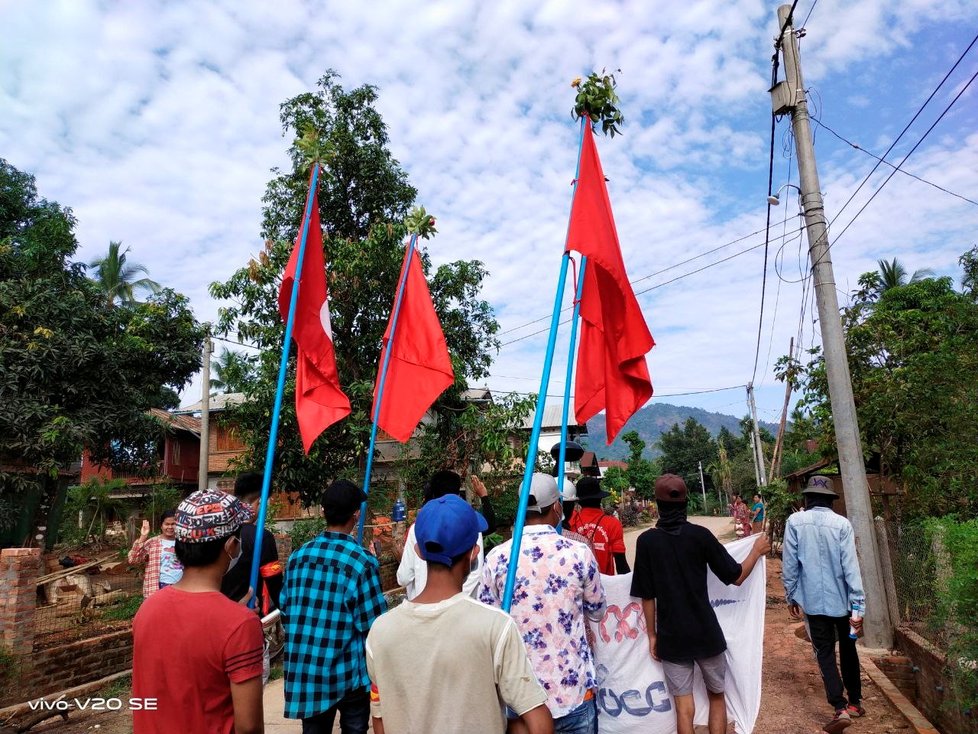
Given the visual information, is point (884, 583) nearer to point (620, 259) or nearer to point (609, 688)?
point (609, 688)

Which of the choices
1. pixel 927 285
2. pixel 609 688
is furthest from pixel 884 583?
pixel 927 285

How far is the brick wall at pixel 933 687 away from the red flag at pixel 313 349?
4.67 m

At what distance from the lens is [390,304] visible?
43.7ft

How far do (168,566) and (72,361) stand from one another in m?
8.37

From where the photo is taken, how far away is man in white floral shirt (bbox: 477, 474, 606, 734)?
2916 mm

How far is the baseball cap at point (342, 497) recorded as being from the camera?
10.8 ft

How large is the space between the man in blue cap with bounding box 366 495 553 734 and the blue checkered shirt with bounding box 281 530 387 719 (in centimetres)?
100

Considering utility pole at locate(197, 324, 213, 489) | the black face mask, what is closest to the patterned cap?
the black face mask

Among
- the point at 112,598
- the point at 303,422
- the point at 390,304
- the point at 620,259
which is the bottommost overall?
the point at 112,598

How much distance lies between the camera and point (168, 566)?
5.08 meters

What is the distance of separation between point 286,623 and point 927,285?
2219 cm

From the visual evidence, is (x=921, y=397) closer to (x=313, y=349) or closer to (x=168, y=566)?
(x=313, y=349)

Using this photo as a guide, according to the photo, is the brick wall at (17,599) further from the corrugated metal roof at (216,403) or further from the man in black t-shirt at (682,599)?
the corrugated metal roof at (216,403)

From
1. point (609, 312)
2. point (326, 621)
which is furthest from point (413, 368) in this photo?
point (326, 621)
